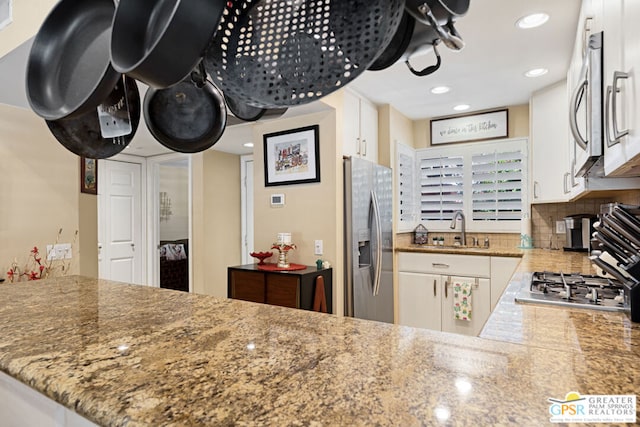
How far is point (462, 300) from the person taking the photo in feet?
11.2

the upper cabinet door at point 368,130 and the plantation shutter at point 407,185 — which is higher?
the upper cabinet door at point 368,130

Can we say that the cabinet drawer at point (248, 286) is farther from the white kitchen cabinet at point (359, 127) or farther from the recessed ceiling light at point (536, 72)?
the recessed ceiling light at point (536, 72)

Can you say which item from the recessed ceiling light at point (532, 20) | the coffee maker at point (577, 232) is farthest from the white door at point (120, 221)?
the coffee maker at point (577, 232)

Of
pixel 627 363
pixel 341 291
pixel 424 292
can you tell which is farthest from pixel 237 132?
pixel 627 363

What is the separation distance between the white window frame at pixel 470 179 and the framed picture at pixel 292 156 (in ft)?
3.78

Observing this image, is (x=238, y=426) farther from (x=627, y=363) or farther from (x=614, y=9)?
(x=614, y=9)

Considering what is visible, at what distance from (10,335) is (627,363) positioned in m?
1.25

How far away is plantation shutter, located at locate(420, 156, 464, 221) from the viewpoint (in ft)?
13.4

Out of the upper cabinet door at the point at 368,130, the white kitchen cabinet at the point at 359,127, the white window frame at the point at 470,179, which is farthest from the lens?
the white window frame at the point at 470,179

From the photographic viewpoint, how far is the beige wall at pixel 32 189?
242 cm

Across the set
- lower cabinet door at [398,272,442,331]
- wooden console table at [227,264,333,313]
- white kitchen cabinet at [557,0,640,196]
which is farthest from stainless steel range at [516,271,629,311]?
lower cabinet door at [398,272,442,331]

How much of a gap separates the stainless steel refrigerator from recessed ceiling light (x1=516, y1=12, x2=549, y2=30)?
1.41 metres

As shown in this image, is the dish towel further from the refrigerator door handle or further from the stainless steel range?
the stainless steel range

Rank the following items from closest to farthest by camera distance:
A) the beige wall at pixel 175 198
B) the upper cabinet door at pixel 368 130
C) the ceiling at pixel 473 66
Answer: the ceiling at pixel 473 66
the upper cabinet door at pixel 368 130
the beige wall at pixel 175 198
